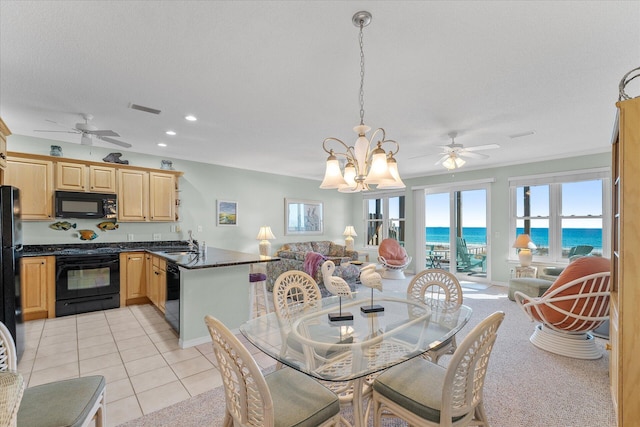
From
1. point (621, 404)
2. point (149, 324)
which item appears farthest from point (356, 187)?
point (149, 324)

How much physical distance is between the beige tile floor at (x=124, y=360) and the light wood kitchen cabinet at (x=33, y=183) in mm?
1531

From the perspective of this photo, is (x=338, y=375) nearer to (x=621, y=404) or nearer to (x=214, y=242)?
(x=621, y=404)

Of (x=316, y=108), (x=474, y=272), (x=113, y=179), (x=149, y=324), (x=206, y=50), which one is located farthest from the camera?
(x=474, y=272)

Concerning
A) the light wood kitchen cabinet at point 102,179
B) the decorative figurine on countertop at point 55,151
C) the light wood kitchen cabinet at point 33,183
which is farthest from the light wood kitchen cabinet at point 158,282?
the decorative figurine on countertop at point 55,151

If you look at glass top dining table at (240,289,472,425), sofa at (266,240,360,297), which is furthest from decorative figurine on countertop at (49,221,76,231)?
glass top dining table at (240,289,472,425)

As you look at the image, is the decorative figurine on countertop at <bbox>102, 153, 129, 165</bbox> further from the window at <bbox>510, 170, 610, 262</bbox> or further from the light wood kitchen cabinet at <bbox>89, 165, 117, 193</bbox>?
the window at <bbox>510, 170, 610, 262</bbox>

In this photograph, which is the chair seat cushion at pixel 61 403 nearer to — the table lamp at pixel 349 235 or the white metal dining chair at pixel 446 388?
the white metal dining chair at pixel 446 388

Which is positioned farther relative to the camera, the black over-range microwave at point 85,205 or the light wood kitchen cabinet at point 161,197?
the light wood kitchen cabinet at point 161,197

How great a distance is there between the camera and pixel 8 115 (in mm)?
3510

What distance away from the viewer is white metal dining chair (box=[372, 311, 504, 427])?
1.32 metres

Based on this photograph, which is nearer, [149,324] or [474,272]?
[149,324]

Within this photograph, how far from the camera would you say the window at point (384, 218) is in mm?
7957

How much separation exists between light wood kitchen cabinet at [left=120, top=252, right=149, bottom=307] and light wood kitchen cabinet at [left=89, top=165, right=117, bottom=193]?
43.6 inches

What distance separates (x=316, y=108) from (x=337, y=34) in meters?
1.28
